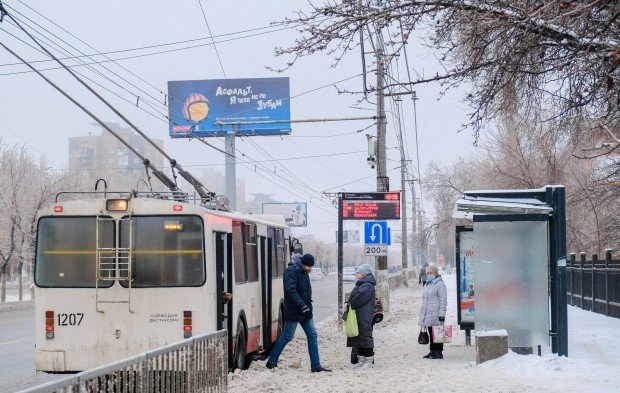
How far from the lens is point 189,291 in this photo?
517 inches

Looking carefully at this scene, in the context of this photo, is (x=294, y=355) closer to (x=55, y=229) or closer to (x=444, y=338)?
(x=444, y=338)

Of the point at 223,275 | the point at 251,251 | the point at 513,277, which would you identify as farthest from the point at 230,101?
the point at 513,277

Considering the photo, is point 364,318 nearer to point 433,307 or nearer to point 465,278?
point 433,307

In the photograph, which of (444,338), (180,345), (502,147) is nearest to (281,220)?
(444,338)

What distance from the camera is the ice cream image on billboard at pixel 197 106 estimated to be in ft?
223

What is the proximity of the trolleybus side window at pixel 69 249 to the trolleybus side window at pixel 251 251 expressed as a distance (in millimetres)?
3543

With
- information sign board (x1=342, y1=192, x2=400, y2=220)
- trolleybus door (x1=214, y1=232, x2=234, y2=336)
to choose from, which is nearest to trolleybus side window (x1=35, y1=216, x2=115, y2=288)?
trolleybus door (x1=214, y1=232, x2=234, y2=336)

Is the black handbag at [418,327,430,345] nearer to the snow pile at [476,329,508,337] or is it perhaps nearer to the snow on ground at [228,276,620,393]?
the snow on ground at [228,276,620,393]

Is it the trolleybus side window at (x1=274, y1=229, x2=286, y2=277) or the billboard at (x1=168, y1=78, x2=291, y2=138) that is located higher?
the billboard at (x1=168, y1=78, x2=291, y2=138)

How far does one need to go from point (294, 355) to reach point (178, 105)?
174ft

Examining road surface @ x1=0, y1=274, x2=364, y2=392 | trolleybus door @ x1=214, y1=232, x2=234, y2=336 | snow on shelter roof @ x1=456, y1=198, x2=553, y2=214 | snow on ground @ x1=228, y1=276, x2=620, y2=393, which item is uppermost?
snow on shelter roof @ x1=456, y1=198, x2=553, y2=214

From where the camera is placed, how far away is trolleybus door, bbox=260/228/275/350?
17797mm

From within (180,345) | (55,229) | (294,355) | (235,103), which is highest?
(235,103)

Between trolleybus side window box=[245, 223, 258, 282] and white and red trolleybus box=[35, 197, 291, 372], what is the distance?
2.61m
